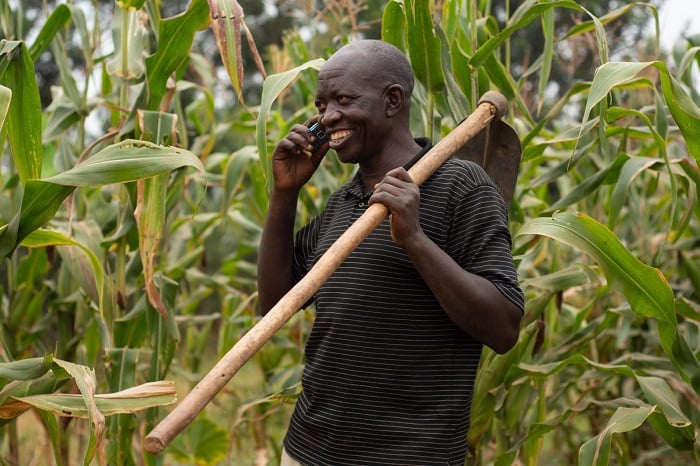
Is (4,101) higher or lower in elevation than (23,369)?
higher

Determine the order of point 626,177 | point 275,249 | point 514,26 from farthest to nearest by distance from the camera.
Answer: point 626,177, point 514,26, point 275,249

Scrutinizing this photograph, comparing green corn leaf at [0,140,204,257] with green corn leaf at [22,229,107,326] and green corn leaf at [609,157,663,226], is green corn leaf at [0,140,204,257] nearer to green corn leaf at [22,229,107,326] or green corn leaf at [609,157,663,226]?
green corn leaf at [22,229,107,326]

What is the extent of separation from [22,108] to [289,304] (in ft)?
2.66

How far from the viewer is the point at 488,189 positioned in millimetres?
1674

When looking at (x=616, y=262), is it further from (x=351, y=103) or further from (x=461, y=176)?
(x=351, y=103)

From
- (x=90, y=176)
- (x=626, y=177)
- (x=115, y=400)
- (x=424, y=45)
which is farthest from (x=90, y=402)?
(x=626, y=177)

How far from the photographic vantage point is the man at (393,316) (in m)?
1.64

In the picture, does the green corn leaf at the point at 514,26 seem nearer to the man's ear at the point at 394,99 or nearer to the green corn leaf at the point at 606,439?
the man's ear at the point at 394,99

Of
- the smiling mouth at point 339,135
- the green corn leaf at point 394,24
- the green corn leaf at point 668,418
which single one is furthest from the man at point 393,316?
the green corn leaf at point 668,418

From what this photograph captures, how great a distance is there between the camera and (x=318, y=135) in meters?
1.82

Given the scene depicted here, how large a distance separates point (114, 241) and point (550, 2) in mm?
1227

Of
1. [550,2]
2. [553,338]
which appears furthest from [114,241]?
[553,338]

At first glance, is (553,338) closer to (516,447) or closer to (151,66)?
(516,447)

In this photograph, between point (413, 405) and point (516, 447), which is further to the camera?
point (516, 447)
